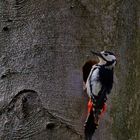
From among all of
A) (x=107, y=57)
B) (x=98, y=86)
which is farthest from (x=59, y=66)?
(x=98, y=86)

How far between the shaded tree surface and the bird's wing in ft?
0.19

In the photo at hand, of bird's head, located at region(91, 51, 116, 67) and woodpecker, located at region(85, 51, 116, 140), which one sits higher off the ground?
bird's head, located at region(91, 51, 116, 67)

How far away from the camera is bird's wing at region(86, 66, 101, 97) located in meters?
3.00

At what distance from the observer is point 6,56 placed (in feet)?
9.73

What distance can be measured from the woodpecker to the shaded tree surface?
4 cm

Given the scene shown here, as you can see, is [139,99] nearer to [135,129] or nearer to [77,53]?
[135,129]

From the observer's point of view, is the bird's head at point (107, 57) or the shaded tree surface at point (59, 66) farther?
the bird's head at point (107, 57)

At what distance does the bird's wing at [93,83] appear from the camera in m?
3.00

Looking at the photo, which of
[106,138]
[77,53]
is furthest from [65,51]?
[106,138]

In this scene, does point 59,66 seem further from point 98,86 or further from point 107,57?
point 98,86

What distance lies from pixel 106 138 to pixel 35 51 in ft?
1.94

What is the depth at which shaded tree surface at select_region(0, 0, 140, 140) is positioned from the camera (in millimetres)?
2844

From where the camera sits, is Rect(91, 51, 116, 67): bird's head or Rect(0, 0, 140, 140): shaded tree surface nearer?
Rect(0, 0, 140, 140): shaded tree surface

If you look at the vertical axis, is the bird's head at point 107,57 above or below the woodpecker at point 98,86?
above
